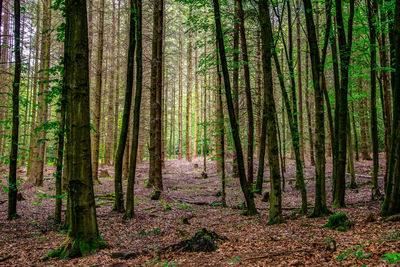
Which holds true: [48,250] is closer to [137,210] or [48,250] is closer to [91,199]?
[91,199]

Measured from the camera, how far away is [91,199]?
5.36m

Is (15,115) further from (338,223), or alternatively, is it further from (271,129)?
(338,223)

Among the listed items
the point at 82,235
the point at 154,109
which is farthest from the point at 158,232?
the point at 154,109

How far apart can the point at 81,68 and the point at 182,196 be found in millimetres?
8266

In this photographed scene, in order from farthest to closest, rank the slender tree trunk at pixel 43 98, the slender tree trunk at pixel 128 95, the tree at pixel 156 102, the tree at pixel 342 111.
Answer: the slender tree trunk at pixel 43 98 → the tree at pixel 156 102 → the slender tree trunk at pixel 128 95 → the tree at pixel 342 111

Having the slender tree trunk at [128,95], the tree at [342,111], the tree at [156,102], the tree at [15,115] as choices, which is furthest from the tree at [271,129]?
the tree at [15,115]

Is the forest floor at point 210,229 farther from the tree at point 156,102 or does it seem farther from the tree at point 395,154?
the tree at point 156,102

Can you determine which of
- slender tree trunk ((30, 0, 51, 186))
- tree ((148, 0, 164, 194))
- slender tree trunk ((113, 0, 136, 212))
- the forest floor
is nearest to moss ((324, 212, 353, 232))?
the forest floor

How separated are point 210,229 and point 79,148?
4111 mm

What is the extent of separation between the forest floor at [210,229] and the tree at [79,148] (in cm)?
37

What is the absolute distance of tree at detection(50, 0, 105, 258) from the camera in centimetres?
518

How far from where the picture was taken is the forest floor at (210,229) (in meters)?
4.39

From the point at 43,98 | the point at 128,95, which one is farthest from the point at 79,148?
the point at 43,98

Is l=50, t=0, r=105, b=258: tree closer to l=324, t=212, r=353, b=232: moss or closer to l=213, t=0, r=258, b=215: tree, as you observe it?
l=213, t=0, r=258, b=215: tree
